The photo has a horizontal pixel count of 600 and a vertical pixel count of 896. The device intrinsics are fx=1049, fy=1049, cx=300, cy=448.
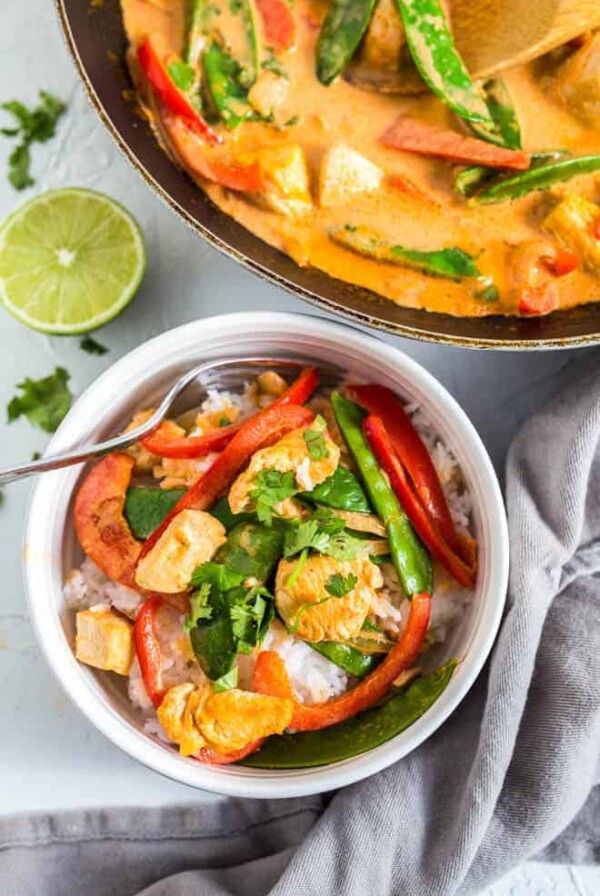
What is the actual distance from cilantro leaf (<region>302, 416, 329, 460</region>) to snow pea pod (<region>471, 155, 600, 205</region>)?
0.72m

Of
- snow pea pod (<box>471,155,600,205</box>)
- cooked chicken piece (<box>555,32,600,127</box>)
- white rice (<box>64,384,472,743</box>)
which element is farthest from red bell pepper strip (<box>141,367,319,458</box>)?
cooked chicken piece (<box>555,32,600,127</box>)

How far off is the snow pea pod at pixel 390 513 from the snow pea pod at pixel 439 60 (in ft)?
2.60

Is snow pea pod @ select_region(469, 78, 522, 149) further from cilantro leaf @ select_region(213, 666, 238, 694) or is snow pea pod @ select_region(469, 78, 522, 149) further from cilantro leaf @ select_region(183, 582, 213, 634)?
cilantro leaf @ select_region(213, 666, 238, 694)

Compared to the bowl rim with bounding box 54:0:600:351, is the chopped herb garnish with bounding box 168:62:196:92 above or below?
above

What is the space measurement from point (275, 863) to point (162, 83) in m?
1.94

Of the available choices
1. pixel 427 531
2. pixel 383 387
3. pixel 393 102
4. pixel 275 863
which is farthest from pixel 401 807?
pixel 393 102

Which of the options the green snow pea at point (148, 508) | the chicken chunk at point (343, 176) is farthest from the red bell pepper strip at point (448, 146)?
the green snow pea at point (148, 508)

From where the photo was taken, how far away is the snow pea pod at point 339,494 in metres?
2.39

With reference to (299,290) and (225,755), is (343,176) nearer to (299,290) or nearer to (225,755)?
(299,290)

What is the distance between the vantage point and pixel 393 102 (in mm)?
2660

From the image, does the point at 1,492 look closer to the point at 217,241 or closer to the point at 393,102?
the point at 217,241

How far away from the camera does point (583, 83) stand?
2596 mm

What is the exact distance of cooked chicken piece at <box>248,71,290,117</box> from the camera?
2590 millimetres

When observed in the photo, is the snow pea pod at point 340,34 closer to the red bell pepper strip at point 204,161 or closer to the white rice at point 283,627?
the red bell pepper strip at point 204,161
